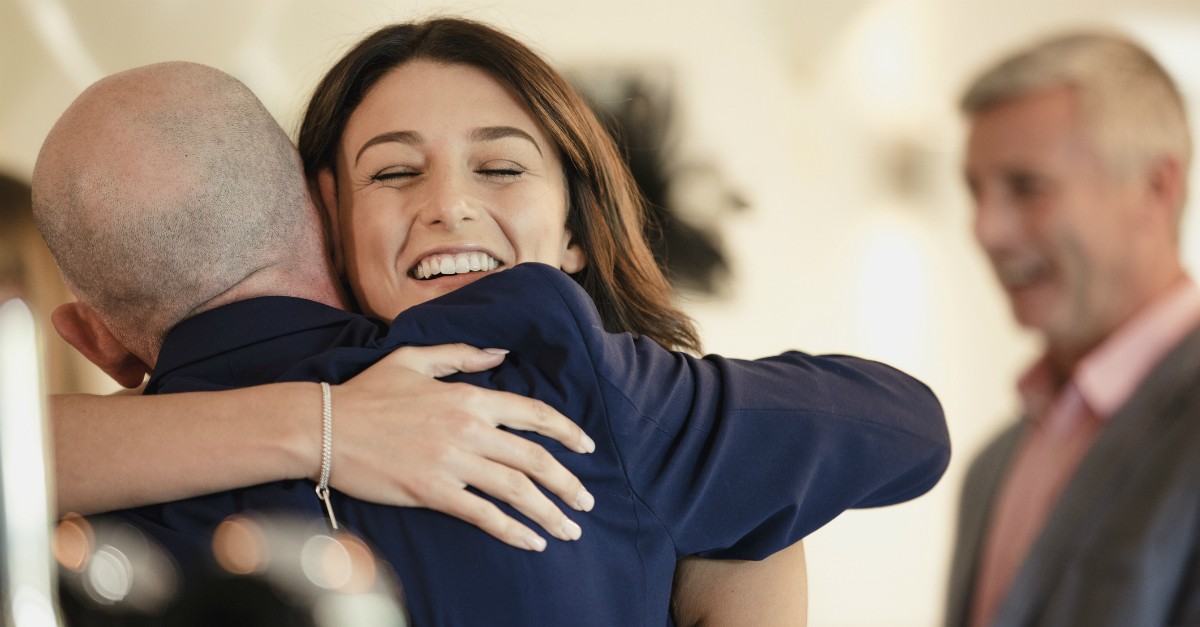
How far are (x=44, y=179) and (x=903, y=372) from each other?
0.64 metres

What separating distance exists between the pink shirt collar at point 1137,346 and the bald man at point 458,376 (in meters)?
0.40

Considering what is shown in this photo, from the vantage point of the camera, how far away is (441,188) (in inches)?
35.9

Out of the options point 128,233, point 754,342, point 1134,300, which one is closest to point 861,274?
point 1134,300

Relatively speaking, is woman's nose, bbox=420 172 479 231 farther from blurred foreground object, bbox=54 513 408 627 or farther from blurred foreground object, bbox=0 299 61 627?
blurred foreground object, bbox=0 299 61 627

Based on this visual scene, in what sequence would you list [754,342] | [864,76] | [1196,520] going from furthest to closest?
[754,342]
[864,76]
[1196,520]

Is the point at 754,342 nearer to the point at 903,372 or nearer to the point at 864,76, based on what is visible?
the point at 903,372

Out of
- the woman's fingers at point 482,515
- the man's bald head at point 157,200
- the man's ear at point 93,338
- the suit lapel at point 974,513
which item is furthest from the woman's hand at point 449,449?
the suit lapel at point 974,513

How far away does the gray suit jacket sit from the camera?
1.09 feet

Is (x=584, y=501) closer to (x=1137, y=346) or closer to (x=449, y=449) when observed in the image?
(x=449, y=449)

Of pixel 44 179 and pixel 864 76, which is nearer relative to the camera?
pixel 864 76

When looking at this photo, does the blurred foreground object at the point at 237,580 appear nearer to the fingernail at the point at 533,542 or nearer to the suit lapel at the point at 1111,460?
the fingernail at the point at 533,542

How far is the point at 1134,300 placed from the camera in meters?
0.36

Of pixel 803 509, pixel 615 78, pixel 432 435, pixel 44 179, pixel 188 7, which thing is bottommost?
pixel 803 509

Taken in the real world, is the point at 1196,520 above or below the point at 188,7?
below
